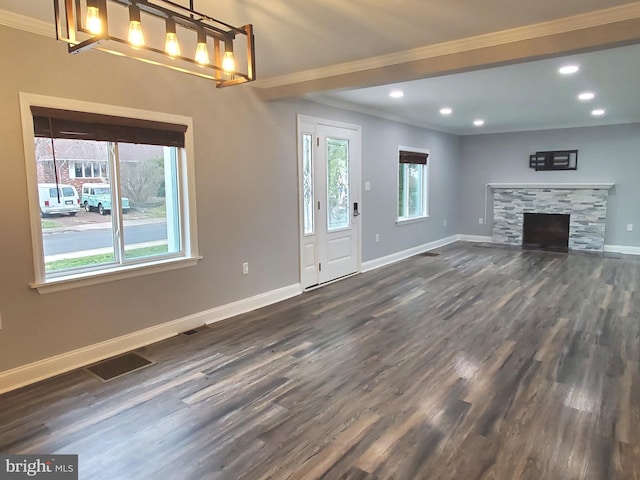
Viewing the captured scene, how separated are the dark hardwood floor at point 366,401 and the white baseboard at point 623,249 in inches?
169

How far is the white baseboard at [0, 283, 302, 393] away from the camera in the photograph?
9.67ft

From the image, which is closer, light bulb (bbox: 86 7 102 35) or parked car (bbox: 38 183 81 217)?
light bulb (bbox: 86 7 102 35)

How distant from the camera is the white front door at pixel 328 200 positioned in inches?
212

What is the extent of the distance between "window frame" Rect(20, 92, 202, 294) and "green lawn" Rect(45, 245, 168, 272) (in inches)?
2.6

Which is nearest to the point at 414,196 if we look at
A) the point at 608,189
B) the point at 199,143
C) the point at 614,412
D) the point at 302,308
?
the point at 608,189

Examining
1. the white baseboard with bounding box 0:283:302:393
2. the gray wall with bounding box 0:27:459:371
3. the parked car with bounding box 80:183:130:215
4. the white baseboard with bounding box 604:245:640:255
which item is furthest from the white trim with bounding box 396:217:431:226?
the parked car with bounding box 80:183:130:215

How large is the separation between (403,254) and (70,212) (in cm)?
557

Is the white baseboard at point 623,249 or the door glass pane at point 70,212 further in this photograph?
the white baseboard at point 623,249

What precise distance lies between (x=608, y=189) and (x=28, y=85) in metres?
9.09

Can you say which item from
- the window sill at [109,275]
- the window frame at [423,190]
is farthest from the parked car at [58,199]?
the window frame at [423,190]

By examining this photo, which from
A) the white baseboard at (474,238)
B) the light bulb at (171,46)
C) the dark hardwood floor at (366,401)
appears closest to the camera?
the light bulb at (171,46)

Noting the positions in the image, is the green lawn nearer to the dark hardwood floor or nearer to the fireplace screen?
the dark hardwood floor

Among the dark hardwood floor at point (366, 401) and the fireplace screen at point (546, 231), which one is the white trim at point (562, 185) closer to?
the fireplace screen at point (546, 231)

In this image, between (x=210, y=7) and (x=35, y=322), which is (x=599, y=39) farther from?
(x=35, y=322)
